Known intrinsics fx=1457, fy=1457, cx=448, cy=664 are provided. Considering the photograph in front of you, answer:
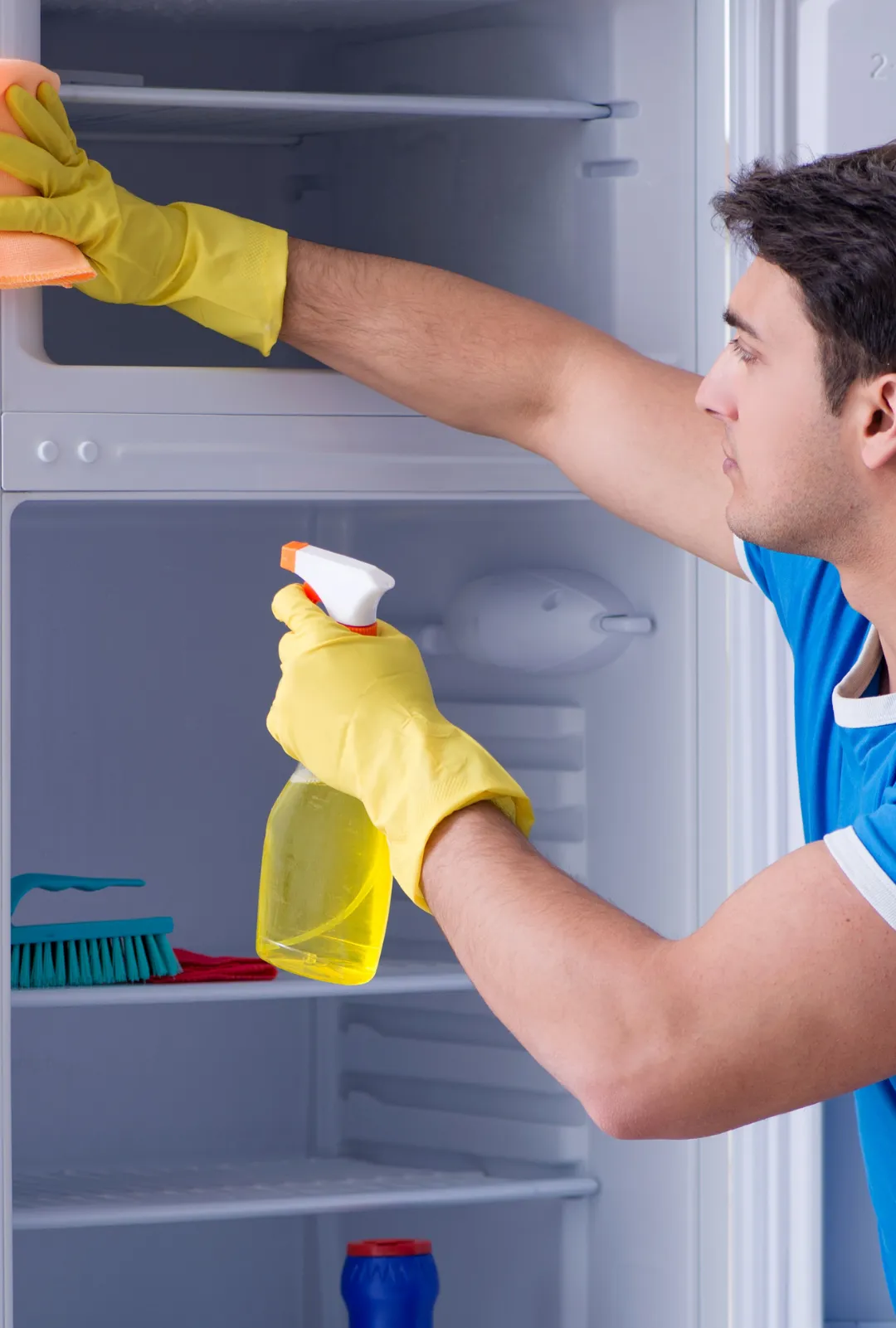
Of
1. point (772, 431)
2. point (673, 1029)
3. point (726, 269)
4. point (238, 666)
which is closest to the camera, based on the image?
point (673, 1029)

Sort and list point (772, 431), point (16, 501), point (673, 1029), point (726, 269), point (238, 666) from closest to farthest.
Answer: point (673, 1029), point (772, 431), point (16, 501), point (726, 269), point (238, 666)

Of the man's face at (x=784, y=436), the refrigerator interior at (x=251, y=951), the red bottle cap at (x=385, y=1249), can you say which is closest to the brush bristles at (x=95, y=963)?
the refrigerator interior at (x=251, y=951)

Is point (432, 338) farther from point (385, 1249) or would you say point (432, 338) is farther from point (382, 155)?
point (385, 1249)

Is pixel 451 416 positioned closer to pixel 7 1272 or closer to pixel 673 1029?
pixel 673 1029

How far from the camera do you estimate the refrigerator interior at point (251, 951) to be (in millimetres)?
1621

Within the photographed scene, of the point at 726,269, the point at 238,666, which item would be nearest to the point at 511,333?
the point at 726,269

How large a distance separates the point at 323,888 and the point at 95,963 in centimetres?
30

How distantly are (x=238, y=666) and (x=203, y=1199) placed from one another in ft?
2.17

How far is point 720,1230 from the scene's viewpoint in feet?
5.08

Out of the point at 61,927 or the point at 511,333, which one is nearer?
the point at 511,333

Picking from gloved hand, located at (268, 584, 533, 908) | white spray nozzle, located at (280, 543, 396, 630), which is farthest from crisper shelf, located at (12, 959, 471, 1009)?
white spray nozzle, located at (280, 543, 396, 630)

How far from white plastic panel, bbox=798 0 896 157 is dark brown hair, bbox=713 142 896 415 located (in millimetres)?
303

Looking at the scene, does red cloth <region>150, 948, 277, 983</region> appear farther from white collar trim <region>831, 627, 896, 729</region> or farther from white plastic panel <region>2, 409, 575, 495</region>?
white collar trim <region>831, 627, 896, 729</region>

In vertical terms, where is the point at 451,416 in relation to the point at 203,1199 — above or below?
above
